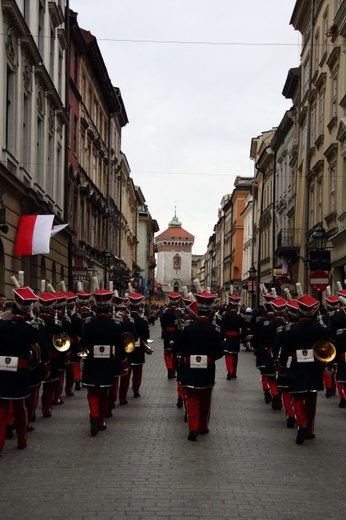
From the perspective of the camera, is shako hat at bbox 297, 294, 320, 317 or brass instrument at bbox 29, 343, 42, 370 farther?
shako hat at bbox 297, 294, 320, 317

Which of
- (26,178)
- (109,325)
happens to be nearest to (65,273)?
(26,178)

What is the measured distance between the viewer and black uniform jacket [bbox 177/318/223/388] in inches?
412

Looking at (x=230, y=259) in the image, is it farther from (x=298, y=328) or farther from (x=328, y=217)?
(x=298, y=328)

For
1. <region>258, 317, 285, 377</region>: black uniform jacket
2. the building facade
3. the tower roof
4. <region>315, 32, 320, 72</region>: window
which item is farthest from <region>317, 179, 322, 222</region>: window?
the tower roof

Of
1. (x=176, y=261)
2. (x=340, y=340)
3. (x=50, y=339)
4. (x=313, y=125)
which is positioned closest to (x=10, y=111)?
(x=50, y=339)

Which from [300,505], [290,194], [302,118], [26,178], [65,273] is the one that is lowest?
[300,505]

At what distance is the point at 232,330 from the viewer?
19.0 m

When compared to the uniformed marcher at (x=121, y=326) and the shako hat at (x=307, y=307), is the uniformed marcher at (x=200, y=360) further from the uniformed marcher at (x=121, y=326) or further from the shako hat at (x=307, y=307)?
the shako hat at (x=307, y=307)

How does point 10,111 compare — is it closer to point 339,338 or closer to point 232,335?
point 232,335

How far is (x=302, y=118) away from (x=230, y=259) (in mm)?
53710

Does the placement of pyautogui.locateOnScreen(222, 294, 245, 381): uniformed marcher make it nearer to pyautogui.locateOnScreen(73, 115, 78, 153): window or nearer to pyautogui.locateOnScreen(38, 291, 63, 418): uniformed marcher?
pyautogui.locateOnScreen(38, 291, 63, 418): uniformed marcher

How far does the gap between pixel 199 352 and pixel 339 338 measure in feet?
11.6

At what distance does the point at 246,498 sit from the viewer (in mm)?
7121

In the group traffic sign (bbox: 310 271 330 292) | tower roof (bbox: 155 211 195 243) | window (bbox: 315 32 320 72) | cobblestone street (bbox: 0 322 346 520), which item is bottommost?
cobblestone street (bbox: 0 322 346 520)
